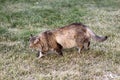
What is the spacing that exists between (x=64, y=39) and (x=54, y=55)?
55 centimetres

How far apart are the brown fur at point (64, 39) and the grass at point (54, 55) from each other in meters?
0.28

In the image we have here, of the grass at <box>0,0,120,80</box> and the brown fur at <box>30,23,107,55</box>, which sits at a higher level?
the brown fur at <box>30,23,107,55</box>

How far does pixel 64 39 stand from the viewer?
6684mm

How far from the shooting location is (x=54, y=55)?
7.00 meters

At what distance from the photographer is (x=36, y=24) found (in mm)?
10031

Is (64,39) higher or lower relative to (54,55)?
higher

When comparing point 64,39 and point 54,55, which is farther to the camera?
point 54,55

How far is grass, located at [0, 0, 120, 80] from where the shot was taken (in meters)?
5.99

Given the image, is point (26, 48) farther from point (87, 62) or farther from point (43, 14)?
point (43, 14)

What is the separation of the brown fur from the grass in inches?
Answer: 11.2

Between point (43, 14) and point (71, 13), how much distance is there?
113 centimetres

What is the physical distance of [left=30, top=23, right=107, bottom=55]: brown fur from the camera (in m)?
6.66

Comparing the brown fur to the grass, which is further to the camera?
the brown fur

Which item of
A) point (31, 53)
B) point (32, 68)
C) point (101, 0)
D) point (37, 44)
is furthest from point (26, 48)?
point (101, 0)
